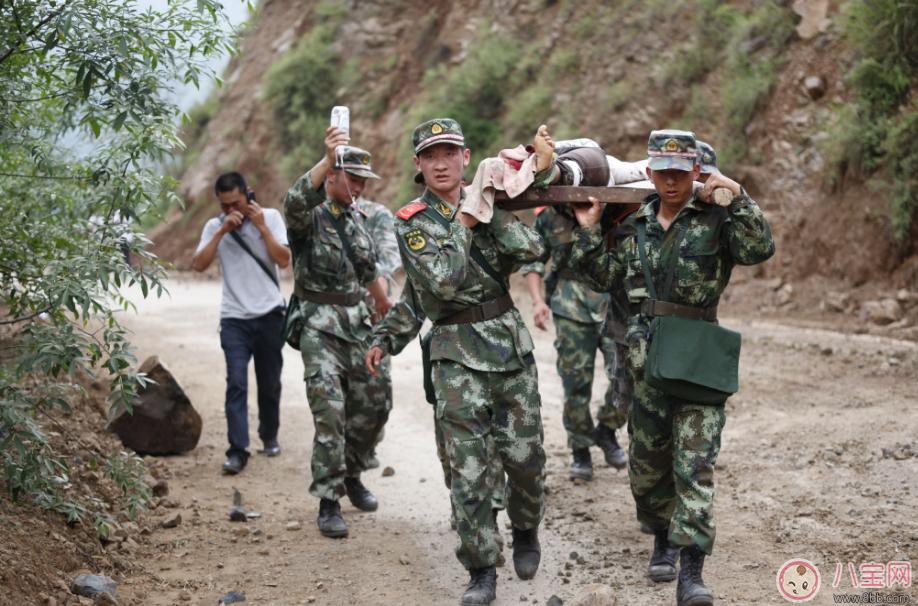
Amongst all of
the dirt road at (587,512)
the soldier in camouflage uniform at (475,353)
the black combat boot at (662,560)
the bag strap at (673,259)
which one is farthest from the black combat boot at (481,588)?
the bag strap at (673,259)

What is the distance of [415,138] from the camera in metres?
5.37

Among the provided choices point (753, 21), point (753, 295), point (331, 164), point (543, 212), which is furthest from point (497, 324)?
point (753, 21)

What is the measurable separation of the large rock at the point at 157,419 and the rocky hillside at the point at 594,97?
283 cm

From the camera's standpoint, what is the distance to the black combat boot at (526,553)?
17.5 ft

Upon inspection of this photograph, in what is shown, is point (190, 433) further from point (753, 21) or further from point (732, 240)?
point (753, 21)

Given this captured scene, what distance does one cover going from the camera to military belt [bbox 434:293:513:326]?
206 inches

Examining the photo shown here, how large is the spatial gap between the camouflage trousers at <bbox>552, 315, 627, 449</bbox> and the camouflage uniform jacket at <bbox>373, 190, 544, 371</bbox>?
1994 millimetres

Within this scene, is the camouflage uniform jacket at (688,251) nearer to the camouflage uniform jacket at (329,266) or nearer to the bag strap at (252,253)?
the camouflage uniform jacket at (329,266)

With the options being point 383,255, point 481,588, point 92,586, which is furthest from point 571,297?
point 92,586

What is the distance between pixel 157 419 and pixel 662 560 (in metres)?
4.48

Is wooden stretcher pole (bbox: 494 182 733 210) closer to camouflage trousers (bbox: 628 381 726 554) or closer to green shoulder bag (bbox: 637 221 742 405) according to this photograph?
green shoulder bag (bbox: 637 221 742 405)

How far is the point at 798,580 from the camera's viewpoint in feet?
16.4

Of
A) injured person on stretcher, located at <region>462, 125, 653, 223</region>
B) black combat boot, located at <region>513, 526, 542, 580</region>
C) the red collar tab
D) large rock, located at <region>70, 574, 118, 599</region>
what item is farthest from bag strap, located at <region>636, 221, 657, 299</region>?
large rock, located at <region>70, 574, 118, 599</region>

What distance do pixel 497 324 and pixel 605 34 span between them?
50.7 ft
